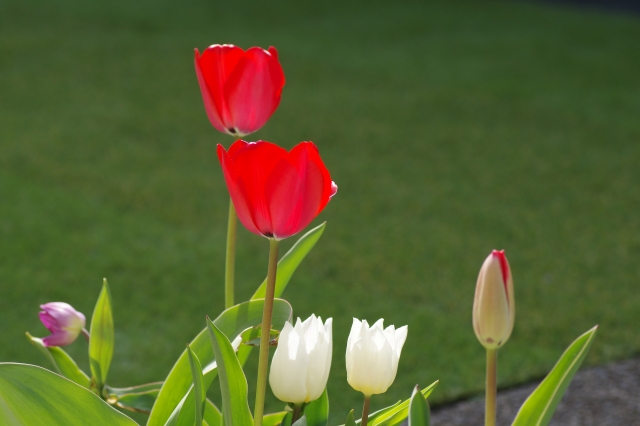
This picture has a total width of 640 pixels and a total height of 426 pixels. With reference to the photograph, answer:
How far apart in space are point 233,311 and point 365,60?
6.60m

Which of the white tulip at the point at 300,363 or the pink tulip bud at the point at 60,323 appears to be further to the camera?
the pink tulip bud at the point at 60,323

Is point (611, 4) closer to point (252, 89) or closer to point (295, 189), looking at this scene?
point (252, 89)

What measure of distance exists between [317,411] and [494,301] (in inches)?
10.4

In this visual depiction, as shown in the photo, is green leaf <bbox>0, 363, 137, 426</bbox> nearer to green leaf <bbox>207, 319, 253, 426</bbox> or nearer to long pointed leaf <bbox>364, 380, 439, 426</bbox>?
green leaf <bbox>207, 319, 253, 426</bbox>

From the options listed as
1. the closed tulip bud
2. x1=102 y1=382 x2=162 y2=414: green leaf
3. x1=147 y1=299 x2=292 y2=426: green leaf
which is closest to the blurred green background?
x1=102 y1=382 x2=162 y2=414: green leaf

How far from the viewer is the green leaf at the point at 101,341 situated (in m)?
1.02

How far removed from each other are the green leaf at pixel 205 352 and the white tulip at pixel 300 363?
0.13 meters

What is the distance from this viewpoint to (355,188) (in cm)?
420

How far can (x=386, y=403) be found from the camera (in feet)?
7.86

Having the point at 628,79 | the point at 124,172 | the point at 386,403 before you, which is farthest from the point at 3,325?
the point at 628,79

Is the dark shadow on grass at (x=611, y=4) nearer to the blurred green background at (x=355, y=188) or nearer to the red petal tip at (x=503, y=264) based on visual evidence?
the blurred green background at (x=355, y=188)

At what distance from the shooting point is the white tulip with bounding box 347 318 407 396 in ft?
2.50

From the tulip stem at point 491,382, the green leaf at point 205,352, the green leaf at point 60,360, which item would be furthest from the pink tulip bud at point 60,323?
the tulip stem at point 491,382

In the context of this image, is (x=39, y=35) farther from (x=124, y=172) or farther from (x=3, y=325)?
(x=3, y=325)
